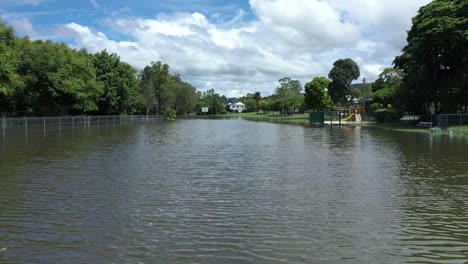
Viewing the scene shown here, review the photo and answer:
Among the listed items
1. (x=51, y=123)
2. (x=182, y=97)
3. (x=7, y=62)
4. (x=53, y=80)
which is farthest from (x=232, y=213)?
(x=182, y=97)

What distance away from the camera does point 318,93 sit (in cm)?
10450

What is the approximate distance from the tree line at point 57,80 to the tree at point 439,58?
44563 mm

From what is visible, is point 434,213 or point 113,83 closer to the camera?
point 434,213

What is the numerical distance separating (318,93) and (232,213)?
328 ft

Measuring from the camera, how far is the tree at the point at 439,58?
4225 centimetres

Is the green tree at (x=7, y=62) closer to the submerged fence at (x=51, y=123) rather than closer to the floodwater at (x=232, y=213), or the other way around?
the submerged fence at (x=51, y=123)

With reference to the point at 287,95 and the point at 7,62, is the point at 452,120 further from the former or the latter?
the point at 287,95

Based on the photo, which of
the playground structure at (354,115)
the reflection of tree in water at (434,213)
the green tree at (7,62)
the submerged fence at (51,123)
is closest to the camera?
the reflection of tree in water at (434,213)

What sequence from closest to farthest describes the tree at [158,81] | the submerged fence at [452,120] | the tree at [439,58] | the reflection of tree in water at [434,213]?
the reflection of tree in water at [434,213], the submerged fence at [452,120], the tree at [439,58], the tree at [158,81]

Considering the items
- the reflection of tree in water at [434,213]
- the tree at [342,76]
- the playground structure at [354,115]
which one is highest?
the tree at [342,76]

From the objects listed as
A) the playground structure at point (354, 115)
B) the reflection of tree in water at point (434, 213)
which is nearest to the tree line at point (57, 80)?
the reflection of tree in water at point (434, 213)

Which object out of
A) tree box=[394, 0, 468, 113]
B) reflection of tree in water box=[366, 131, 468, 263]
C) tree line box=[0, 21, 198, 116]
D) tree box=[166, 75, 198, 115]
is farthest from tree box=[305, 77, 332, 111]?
reflection of tree in water box=[366, 131, 468, 263]

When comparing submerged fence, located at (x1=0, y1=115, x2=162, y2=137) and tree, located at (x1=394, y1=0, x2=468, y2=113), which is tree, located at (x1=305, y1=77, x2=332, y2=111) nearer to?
tree, located at (x1=394, y1=0, x2=468, y2=113)

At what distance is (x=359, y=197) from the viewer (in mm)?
9547
